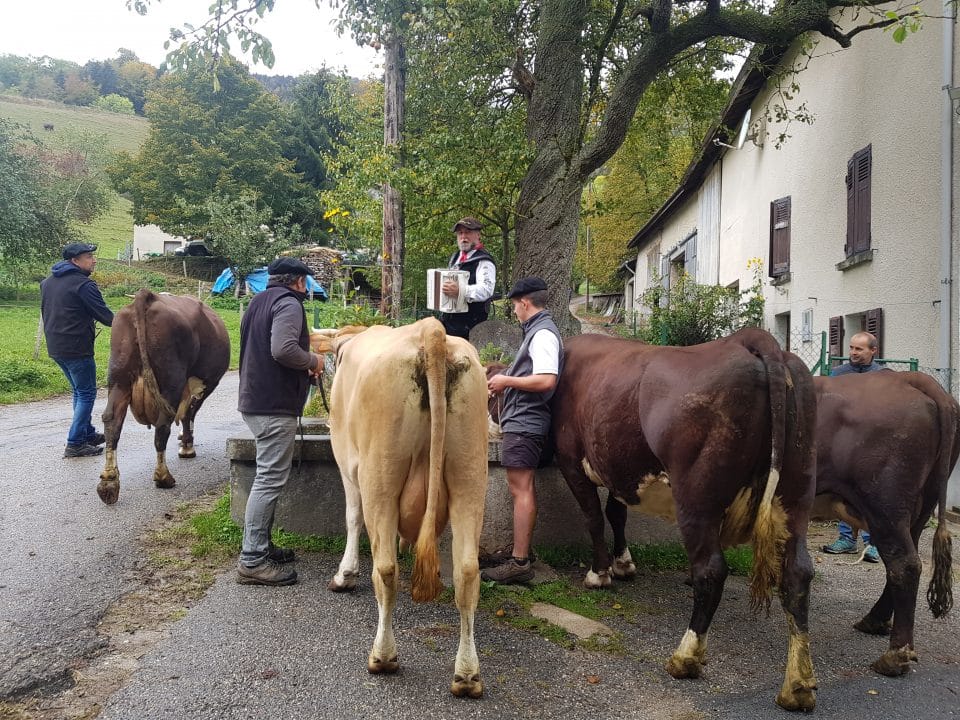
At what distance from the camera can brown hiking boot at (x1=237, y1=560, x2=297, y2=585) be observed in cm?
478

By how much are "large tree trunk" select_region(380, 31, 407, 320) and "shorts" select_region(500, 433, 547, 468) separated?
6268 millimetres

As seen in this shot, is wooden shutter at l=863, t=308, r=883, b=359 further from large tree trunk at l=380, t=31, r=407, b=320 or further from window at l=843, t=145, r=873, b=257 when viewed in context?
large tree trunk at l=380, t=31, r=407, b=320

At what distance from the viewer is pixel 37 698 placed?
3.31 metres

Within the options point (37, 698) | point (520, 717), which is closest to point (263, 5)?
point (37, 698)

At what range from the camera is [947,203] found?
26.2 ft

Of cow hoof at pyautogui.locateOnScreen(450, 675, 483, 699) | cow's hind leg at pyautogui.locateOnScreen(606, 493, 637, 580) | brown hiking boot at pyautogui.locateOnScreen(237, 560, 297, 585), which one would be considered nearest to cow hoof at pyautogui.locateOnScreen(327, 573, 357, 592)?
brown hiking boot at pyautogui.locateOnScreen(237, 560, 297, 585)

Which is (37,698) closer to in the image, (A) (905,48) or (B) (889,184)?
(B) (889,184)

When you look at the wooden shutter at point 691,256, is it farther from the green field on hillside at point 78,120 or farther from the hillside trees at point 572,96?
the green field on hillside at point 78,120

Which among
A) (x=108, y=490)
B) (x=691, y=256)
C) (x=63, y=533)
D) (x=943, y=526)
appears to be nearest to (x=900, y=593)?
(x=943, y=526)

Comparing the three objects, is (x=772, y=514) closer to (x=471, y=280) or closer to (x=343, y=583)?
(x=343, y=583)

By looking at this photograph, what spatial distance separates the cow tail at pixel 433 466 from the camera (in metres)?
3.53

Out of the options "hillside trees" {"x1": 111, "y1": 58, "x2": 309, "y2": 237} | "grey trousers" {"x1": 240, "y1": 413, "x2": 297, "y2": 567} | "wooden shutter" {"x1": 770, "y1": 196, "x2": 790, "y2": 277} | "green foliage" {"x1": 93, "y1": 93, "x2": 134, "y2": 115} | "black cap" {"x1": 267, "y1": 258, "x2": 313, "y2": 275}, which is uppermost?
"green foliage" {"x1": 93, "y1": 93, "x2": 134, "y2": 115}

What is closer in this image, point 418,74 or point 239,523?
point 239,523

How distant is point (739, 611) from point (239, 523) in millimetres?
3734
